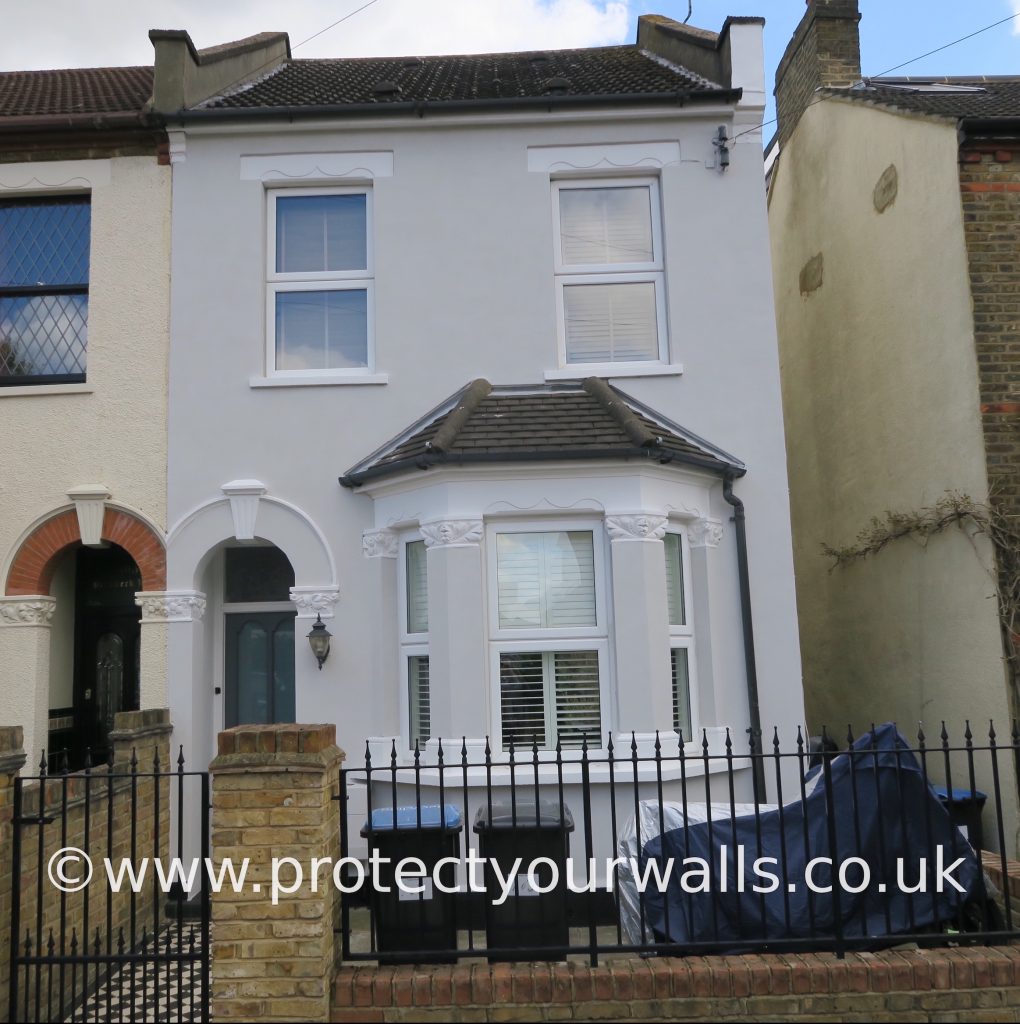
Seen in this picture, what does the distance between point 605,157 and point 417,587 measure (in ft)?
13.9

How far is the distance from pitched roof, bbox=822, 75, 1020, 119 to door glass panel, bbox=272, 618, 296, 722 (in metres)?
7.37

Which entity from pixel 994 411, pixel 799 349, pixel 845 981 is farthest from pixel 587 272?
pixel 845 981

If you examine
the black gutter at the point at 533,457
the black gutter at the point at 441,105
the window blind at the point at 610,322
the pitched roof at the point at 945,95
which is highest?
the pitched roof at the point at 945,95

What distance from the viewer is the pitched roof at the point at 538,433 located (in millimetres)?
7699

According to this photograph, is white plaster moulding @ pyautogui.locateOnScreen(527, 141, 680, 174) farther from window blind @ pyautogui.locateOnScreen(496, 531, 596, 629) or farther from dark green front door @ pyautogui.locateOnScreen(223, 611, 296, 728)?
dark green front door @ pyautogui.locateOnScreen(223, 611, 296, 728)

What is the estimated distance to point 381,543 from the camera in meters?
8.37

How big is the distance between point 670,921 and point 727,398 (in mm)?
4829

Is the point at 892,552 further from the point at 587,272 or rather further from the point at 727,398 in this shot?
the point at 587,272

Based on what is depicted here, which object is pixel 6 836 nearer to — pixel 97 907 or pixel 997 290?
pixel 97 907

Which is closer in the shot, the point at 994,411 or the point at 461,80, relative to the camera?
the point at 994,411

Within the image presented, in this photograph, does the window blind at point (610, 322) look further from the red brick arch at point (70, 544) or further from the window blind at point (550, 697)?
the red brick arch at point (70, 544)

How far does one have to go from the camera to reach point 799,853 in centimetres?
533

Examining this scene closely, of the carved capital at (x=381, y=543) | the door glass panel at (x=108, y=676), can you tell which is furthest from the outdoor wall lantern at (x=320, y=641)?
the door glass panel at (x=108, y=676)

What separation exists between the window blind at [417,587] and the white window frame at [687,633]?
2.01m
